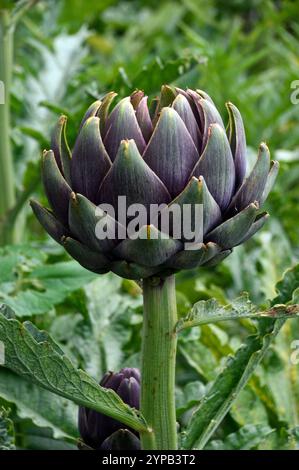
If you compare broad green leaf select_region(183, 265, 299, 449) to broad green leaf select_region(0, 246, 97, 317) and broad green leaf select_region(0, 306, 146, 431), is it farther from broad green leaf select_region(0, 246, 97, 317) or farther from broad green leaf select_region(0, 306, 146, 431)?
broad green leaf select_region(0, 246, 97, 317)

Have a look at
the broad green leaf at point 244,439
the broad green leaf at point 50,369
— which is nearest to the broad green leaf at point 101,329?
the broad green leaf at point 244,439

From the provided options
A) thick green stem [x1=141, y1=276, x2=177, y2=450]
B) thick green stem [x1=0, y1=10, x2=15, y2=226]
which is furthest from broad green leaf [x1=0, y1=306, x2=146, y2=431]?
thick green stem [x1=0, y1=10, x2=15, y2=226]

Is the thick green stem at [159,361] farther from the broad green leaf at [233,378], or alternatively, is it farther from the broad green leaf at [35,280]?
the broad green leaf at [35,280]

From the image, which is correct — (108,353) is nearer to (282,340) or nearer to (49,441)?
(49,441)

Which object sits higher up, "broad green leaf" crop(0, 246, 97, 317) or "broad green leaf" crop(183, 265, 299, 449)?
"broad green leaf" crop(0, 246, 97, 317)

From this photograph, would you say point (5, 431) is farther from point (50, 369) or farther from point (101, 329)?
point (101, 329)

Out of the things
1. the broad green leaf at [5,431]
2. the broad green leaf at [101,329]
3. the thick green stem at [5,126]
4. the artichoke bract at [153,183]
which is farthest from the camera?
the thick green stem at [5,126]
